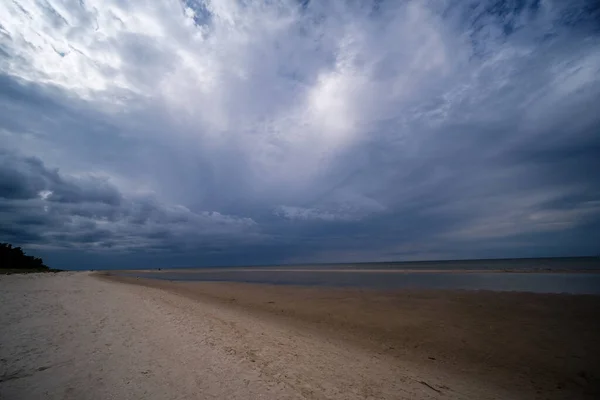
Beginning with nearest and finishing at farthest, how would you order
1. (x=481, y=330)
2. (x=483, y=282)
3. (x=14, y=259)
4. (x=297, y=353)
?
(x=297, y=353) < (x=481, y=330) < (x=483, y=282) < (x=14, y=259)

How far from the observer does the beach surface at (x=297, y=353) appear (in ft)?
21.9

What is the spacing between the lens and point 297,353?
31.1 feet

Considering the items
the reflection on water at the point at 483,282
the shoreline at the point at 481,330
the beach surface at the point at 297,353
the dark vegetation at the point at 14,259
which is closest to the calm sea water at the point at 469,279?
the reflection on water at the point at 483,282

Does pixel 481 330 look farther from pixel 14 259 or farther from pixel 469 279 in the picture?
pixel 14 259

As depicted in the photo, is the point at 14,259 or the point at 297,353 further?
the point at 14,259

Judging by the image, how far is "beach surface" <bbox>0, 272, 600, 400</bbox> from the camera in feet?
21.9

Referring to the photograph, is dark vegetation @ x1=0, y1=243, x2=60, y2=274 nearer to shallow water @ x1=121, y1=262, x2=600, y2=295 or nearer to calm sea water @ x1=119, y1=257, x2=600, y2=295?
calm sea water @ x1=119, y1=257, x2=600, y2=295

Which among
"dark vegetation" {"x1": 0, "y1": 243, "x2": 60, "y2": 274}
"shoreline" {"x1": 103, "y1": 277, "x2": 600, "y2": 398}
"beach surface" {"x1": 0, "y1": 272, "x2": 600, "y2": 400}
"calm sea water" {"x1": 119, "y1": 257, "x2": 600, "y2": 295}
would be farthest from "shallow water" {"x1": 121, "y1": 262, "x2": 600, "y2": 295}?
"dark vegetation" {"x1": 0, "y1": 243, "x2": 60, "y2": 274}

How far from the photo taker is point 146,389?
622 cm

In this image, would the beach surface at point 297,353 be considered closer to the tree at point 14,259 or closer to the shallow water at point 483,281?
the shallow water at point 483,281

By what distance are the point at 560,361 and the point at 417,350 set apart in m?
4.91

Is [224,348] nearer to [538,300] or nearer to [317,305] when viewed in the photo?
[317,305]

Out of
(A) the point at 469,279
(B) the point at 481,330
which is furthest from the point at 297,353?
(A) the point at 469,279

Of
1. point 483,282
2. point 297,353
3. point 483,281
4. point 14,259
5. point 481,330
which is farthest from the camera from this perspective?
point 14,259
